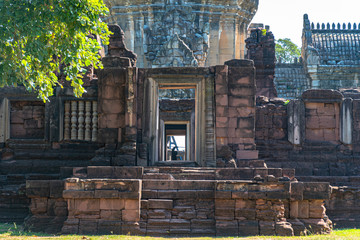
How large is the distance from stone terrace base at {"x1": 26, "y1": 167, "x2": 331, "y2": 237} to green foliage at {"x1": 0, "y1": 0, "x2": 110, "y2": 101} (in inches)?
91.2

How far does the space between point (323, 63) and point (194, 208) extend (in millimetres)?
19265

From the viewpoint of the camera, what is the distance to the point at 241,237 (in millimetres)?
9609

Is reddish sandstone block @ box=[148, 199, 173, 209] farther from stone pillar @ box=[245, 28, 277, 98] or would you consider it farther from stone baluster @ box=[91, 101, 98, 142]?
stone pillar @ box=[245, 28, 277, 98]

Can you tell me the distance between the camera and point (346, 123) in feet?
44.8

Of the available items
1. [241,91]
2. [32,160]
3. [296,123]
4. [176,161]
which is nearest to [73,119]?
[32,160]

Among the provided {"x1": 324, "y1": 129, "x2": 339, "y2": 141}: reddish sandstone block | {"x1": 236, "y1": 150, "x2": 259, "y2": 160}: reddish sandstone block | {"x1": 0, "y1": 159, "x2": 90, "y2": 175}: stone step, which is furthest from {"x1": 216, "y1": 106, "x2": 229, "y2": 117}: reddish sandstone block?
{"x1": 0, "y1": 159, "x2": 90, "y2": 175}: stone step

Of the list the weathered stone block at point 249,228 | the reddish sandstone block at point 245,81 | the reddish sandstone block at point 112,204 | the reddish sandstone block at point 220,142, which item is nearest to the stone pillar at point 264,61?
the reddish sandstone block at point 245,81

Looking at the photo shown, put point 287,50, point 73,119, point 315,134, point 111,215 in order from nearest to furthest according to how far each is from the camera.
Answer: point 111,215
point 73,119
point 315,134
point 287,50

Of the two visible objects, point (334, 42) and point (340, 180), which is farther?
point (334, 42)

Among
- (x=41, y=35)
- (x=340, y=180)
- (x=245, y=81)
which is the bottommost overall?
(x=340, y=180)

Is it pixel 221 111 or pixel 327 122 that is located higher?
pixel 221 111

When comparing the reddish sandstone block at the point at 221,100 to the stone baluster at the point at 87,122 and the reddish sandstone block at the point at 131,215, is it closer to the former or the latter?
the stone baluster at the point at 87,122

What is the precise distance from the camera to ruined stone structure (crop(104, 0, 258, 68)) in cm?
2386

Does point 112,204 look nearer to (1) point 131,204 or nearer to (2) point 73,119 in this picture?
(1) point 131,204
